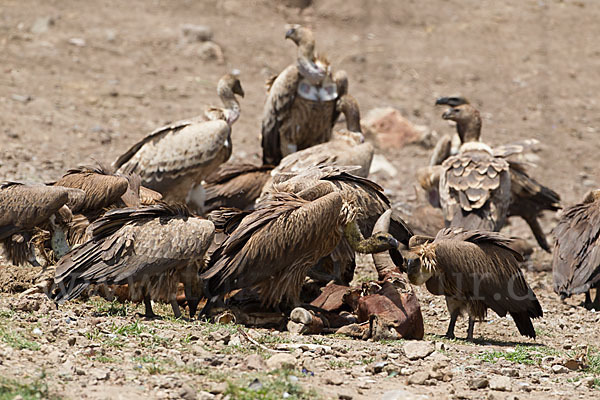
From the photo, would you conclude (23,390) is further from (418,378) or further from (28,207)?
(28,207)

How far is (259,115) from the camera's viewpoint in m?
14.6

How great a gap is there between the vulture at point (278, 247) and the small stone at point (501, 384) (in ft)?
5.59

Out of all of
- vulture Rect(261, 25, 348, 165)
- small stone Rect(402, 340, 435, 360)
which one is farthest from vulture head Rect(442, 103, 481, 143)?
small stone Rect(402, 340, 435, 360)

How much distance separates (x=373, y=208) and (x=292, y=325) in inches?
63.1

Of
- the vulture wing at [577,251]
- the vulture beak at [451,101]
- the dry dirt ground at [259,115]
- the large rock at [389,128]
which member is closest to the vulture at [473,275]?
the dry dirt ground at [259,115]

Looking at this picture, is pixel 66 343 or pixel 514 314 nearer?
pixel 66 343

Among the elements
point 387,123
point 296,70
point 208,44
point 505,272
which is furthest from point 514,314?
point 208,44

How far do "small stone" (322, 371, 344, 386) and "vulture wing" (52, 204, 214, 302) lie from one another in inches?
63.1

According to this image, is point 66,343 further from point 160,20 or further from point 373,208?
point 160,20

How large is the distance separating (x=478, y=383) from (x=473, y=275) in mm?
1670

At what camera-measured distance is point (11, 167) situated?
1070 centimetres

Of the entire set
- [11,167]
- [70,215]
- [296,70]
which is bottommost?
[11,167]

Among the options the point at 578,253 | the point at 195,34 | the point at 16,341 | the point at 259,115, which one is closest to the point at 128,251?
the point at 16,341

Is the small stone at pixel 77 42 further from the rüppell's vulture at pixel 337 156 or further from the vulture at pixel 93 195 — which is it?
the vulture at pixel 93 195
